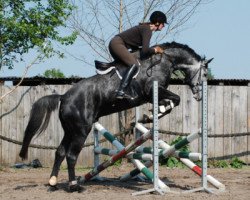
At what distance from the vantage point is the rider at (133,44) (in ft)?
26.5

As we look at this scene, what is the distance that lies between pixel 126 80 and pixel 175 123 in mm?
5811

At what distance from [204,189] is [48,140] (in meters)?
6.42

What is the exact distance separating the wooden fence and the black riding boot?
5.37m

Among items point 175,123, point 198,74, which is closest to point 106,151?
point 198,74

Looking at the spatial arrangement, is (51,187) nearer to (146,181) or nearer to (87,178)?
(87,178)

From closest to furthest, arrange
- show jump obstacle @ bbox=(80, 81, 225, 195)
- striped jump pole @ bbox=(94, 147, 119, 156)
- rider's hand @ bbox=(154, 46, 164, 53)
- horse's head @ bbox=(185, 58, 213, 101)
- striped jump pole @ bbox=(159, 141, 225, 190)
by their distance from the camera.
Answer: show jump obstacle @ bbox=(80, 81, 225, 195)
striped jump pole @ bbox=(159, 141, 225, 190)
rider's hand @ bbox=(154, 46, 164, 53)
horse's head @ bbox=(185, 58, 213, 101)
striped jump pole @ bbox=(94, 147, 119, 156)

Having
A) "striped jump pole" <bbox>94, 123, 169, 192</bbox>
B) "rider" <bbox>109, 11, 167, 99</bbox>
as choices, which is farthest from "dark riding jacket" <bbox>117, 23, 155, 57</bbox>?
"striped jump pole" <bbox>94, 123, 169, 192</bbox>

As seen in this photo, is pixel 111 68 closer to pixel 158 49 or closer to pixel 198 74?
pixel 158 49

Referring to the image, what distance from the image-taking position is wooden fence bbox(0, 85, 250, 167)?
44.5 feet

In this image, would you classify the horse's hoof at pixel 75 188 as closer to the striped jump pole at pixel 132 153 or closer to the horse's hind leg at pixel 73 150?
the horse's hind leg at pixel 73 150

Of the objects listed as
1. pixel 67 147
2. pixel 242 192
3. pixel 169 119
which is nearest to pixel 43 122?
pixel 67 147

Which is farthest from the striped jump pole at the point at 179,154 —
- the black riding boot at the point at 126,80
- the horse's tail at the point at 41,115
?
the horse's tail at the point at 41,115

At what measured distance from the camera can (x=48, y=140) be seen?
13.6 metres

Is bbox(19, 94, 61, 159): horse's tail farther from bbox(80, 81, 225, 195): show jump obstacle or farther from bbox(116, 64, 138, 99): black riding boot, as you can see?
bbox(80, 81, 225, 195): show jump obstacle
